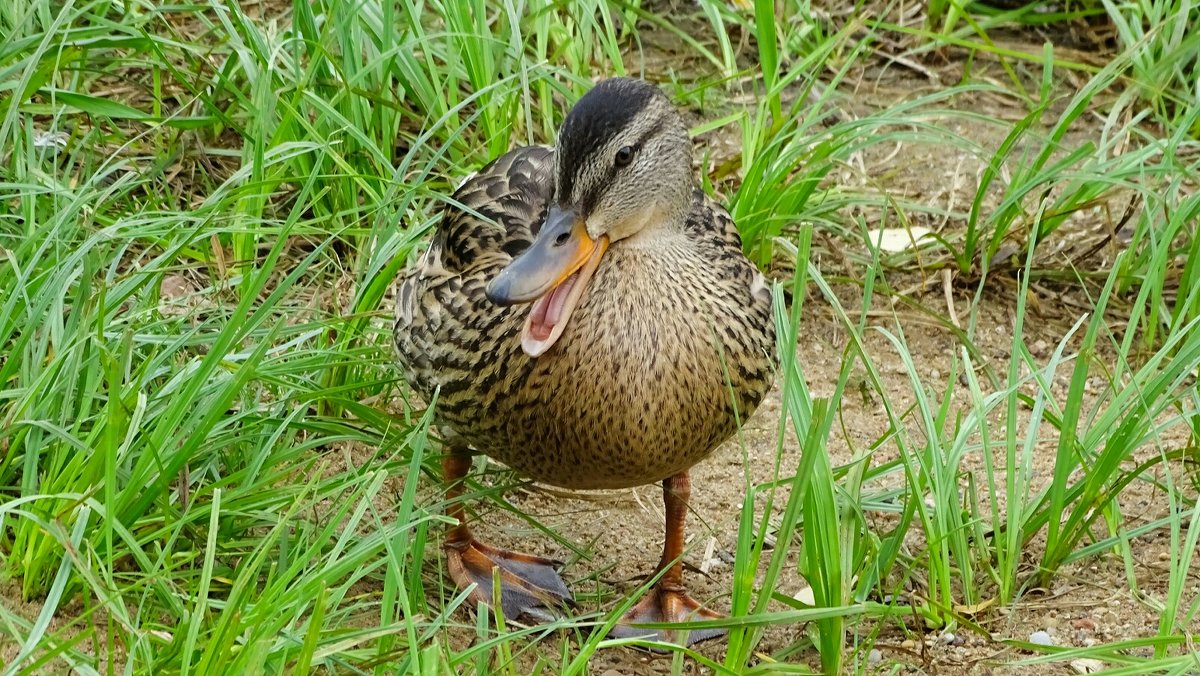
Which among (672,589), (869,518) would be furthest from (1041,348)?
(672,589)

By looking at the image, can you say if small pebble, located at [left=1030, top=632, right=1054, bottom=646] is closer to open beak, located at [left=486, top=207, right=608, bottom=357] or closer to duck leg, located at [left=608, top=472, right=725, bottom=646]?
duck leg, located at [left=608, top=472, right=725, bottom=646]

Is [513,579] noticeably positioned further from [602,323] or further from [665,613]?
[602,323]

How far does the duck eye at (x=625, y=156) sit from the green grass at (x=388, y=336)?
395 mm

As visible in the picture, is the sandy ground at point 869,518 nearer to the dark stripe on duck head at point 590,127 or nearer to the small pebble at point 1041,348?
the small pebble at point 1041,348

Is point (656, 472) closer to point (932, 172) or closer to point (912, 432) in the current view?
point (912, 432)

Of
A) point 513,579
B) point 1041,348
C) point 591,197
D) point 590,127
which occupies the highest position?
point 590,127

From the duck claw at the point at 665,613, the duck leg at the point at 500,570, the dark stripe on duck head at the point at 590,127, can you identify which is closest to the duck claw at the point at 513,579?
the duck leg at the point at 500,570

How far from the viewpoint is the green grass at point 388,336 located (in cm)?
268

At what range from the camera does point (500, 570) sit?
359 cm

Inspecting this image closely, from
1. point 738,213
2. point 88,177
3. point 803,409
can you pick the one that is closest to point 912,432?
point 738,213

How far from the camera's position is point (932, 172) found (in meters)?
5.09

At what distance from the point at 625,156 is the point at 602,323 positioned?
0.32m

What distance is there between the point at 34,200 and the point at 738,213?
176 centimetres

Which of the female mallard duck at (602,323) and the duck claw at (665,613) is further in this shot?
the duck claw at (665,613)
